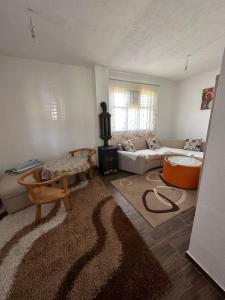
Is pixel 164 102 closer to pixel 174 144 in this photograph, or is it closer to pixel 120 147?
pixel 174 144

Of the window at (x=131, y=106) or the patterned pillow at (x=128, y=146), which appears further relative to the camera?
the window at (x=131, y=106)

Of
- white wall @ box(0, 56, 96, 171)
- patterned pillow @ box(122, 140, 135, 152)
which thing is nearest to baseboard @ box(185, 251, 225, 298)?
patterned pillow @ box(122, 140, 135, 152)

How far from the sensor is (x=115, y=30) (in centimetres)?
173

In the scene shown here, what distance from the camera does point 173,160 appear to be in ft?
8.59

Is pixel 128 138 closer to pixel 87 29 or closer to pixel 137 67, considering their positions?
pixel 137 67

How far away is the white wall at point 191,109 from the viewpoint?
3594mm

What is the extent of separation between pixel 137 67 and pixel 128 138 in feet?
6.05

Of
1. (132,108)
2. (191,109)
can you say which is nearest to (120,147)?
(132,108)

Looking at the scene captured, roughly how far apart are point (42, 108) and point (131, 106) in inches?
94.0

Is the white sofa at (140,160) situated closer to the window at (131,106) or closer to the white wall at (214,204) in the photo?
the window at (131,106)

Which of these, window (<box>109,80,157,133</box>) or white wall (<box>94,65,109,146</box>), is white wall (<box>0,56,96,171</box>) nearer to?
white wall (<box>94,65,109,146</box>)

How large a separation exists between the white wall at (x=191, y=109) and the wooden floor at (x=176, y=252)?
298 cm

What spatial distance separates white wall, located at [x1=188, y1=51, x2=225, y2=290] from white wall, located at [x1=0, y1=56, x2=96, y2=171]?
2.81 m

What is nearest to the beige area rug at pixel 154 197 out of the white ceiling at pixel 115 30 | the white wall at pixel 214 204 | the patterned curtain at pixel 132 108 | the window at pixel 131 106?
the white wall at pixel 214 204
